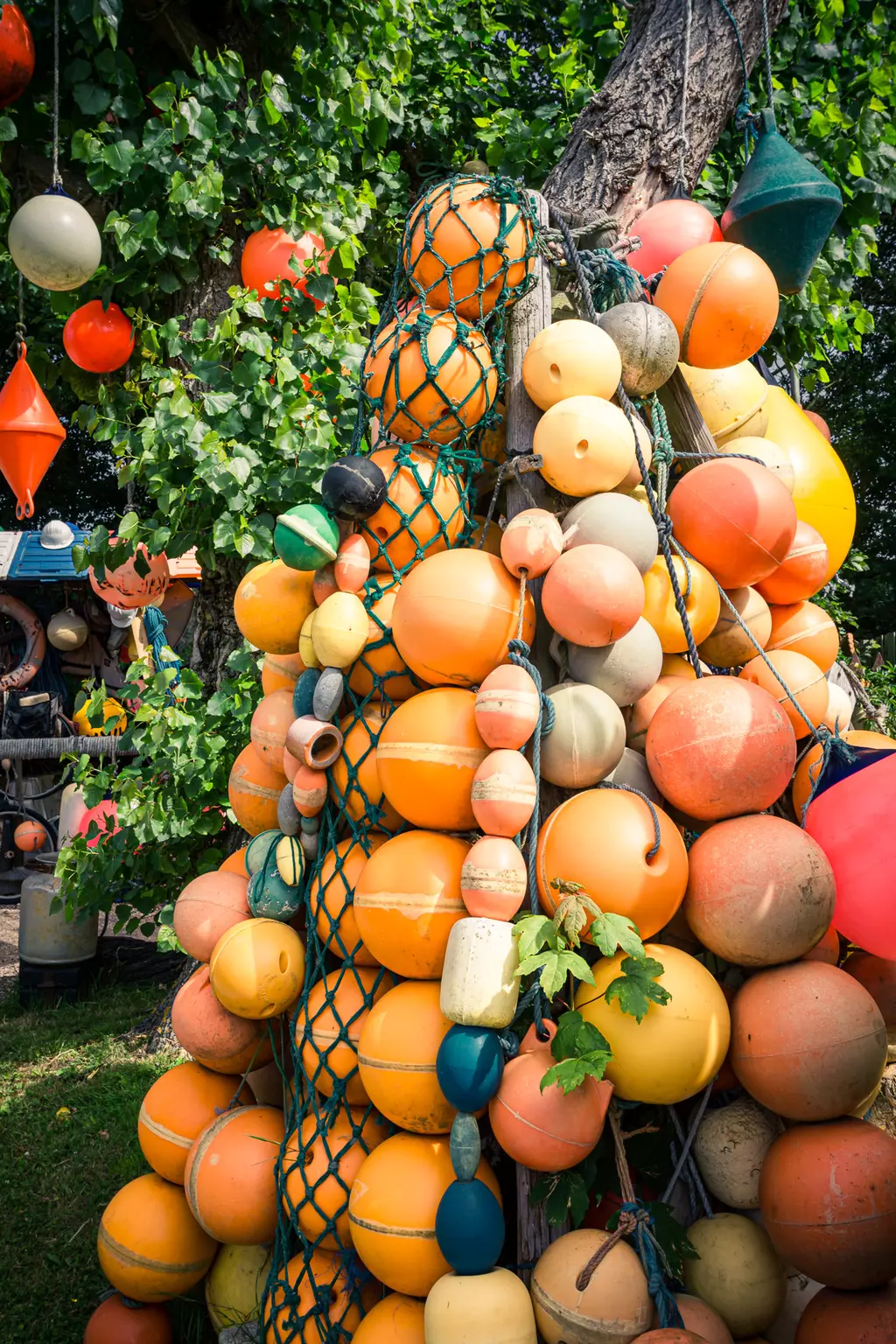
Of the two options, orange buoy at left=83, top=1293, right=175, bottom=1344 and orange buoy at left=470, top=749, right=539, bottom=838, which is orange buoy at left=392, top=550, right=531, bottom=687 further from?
orange buoy at left=83, top=1293, right=175, bottom=1344

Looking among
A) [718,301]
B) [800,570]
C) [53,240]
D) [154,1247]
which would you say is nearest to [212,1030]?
[154,1247]

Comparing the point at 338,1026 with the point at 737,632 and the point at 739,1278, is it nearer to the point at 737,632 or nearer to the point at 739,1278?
the point at 739,1278

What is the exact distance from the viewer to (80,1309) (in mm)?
2318

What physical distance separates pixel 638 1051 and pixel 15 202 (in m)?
4.20

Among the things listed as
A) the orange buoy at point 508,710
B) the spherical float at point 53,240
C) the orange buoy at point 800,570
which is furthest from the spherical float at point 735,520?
the spherical float at point 53,240

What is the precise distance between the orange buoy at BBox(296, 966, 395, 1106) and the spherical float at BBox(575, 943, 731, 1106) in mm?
471

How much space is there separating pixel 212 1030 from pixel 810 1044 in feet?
3.87

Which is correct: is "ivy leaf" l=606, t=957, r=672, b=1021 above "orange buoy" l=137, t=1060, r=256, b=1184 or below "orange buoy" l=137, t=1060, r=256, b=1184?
above

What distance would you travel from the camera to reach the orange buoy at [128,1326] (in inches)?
77.8

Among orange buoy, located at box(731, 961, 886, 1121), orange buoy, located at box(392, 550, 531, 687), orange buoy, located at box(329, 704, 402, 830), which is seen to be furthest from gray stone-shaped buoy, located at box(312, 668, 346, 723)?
orange buoy, located at box(731, 961, 886, 1121)

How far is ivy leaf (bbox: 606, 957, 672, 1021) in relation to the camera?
1479mm

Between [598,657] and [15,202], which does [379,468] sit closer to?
[598,657]

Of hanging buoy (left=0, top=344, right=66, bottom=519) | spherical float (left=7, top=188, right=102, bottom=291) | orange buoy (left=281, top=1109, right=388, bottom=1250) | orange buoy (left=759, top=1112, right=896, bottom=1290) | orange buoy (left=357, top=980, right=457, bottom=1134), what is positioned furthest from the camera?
hanging buoy (left=0, top=344, right=66, bottom=519)

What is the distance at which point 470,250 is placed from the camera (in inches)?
80.2
